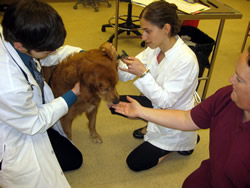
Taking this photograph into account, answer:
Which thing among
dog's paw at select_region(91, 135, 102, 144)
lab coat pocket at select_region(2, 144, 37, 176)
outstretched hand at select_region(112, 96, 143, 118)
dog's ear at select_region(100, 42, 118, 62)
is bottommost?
dog's paw at select_region(91, 135, 102, 144)

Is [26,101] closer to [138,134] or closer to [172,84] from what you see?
[172,84]

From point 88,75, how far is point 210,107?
0.76m

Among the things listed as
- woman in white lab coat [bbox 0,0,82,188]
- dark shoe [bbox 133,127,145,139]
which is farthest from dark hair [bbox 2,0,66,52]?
dark shoe [bbox 133,127,145,139]

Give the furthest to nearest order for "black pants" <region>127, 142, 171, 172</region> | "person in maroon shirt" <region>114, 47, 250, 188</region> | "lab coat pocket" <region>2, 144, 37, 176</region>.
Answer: "black pants" <region>127, 142, 171, 172</region>, "lab coat pocket" <region>2, 144, 37, 176</region>, "person in maroon shirt" <region>114, 47, 250, 188</region>

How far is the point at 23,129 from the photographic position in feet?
4.28

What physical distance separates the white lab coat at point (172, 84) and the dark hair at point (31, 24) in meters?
0.75

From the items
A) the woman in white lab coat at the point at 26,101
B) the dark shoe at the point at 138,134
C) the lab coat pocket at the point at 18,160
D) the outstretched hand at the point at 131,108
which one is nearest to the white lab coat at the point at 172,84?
the outstretched hand at the point at 131,108

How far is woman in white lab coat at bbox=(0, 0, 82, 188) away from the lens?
3.71 feet

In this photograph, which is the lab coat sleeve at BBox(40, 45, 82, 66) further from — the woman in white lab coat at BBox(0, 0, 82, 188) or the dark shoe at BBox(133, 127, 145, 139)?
the dark shoe at BBox(133, 127, 145, 139)

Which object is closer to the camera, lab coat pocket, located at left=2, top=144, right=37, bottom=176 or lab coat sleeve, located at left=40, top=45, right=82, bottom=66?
lab coat pocket, located at left=2, top=144, right=37, bottom=176

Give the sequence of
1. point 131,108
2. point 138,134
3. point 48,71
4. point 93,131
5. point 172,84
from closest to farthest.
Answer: point 131,108
point 172,84
point 48,71
point 93,131
point 138,134

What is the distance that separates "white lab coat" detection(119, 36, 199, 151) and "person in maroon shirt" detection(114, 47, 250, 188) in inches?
10.7

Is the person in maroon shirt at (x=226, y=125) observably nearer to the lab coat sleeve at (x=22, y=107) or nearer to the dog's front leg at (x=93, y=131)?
the lab coat sleeve at (x=22, y=107)

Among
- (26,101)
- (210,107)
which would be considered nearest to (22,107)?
(26,101)
